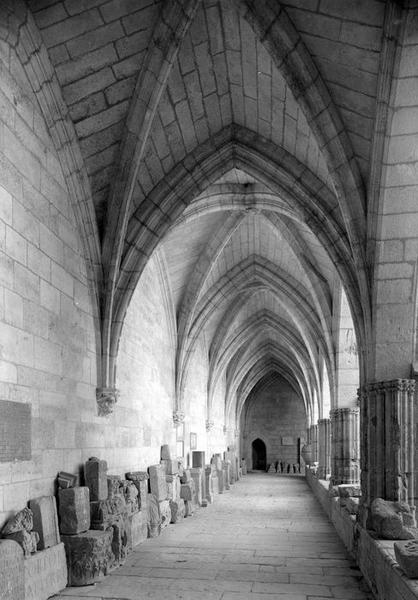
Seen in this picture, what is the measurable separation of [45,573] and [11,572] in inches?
30.2

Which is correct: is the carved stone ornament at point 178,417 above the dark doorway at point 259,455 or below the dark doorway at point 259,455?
above

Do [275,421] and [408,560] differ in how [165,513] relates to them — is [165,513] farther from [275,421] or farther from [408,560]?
[275,421]

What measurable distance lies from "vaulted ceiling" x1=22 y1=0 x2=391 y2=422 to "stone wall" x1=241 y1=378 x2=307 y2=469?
75.0 feet

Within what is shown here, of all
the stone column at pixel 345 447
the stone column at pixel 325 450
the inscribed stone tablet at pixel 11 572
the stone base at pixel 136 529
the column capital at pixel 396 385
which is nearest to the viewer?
the inscribed stone tablet at pixel 11 572

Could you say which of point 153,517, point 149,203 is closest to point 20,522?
point 153,517

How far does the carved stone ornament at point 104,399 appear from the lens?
303 inches

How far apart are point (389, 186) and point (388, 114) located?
829 mm

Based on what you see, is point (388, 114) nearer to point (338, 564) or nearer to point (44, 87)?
point (44, 87)

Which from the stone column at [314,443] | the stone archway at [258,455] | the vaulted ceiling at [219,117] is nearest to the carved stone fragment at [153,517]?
the vaulted ceiling at [219,117]

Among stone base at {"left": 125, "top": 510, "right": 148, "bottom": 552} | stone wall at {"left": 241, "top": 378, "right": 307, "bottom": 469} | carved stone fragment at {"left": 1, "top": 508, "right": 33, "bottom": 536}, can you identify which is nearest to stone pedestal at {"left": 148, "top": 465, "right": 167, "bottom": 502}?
stone base at {"left": 125, "top": 510, "right": 148, "bottom": 552}

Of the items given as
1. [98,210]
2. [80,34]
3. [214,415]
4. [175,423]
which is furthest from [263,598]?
[214,415]

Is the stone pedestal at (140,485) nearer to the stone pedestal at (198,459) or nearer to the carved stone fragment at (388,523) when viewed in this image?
the carved stone fragment at (388,523)

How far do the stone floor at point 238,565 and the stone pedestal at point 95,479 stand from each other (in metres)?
0.79

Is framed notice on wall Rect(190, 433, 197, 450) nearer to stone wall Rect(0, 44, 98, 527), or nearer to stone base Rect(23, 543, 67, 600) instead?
stone wall Rect(0, 44, 98, 527)
